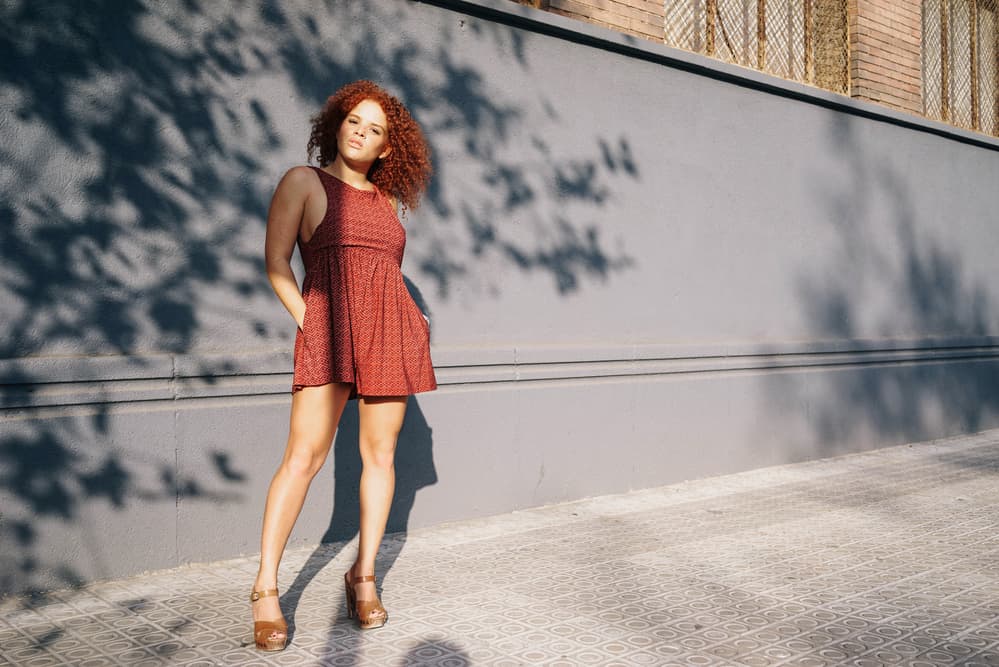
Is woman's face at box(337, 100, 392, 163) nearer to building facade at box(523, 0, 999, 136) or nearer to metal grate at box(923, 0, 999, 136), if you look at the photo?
building facade at box(523, 0, 999, 136)

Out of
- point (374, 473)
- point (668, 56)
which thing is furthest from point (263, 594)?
point (668, 56)

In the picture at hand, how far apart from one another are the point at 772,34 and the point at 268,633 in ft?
25.4

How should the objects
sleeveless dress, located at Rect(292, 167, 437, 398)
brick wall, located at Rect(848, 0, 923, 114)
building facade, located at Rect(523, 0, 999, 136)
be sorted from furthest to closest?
1. brick wall, located at Rect(848, 0, 923, 114)
2. building facade, located at Rect(523, 0, 999, 136)
3. sleeveless dress, located at Rect(292, 167, 437, 398)

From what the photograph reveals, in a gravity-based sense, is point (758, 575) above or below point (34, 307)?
below

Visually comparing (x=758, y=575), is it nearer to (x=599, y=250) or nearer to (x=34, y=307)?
(x=599, y=250)

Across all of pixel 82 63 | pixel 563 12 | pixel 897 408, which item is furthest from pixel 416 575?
pixel 897 408

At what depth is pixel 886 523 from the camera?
231 inches

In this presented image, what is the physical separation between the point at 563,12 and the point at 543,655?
5.04m

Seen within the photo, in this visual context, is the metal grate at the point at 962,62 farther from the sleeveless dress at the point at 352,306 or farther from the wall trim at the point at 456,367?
the sleeveless dress at the point at 352,306

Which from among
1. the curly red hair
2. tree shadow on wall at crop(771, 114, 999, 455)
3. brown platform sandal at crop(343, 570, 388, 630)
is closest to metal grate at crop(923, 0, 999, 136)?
tree shadow on wall at crop(771, 114, 999, 455)

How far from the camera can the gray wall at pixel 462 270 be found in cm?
433

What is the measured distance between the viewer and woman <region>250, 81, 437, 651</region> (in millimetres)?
3570

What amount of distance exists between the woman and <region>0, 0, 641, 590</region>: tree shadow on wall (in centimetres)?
120

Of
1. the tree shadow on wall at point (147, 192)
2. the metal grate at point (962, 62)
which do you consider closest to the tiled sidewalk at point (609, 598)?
the tree shadow on wall at point (147, 192)
